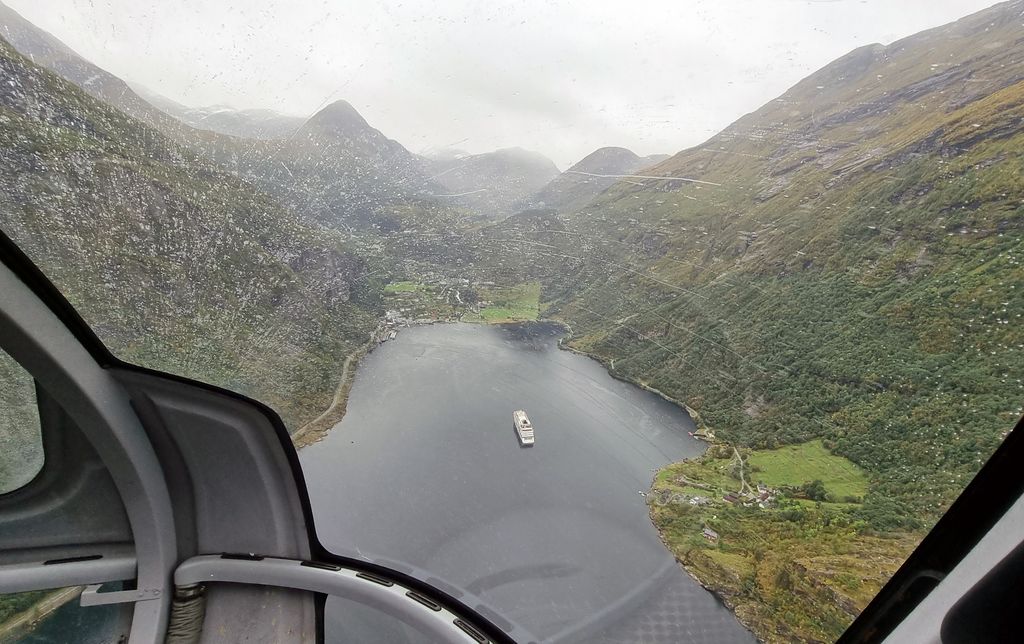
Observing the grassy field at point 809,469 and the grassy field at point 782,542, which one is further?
the grassy field at point 809,469

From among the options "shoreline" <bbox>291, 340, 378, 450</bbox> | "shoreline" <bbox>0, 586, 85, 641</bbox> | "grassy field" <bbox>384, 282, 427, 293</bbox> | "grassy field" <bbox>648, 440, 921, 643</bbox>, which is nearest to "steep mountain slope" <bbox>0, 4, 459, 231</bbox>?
"grassy field" <bbox>384, 282, 427, 293</bbox>

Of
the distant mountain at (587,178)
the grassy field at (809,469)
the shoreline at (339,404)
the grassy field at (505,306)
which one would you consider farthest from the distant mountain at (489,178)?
the grassy field at (809,469)

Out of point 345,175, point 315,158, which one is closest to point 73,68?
point 315,158

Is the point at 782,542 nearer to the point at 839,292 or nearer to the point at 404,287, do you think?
the point at 839,292

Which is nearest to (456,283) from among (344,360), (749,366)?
(344,360)

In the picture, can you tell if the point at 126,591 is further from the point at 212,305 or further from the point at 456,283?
the point at 456,283

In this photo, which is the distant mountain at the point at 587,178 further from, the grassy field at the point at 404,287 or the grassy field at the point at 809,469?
the grassy field at the point at 809,469
